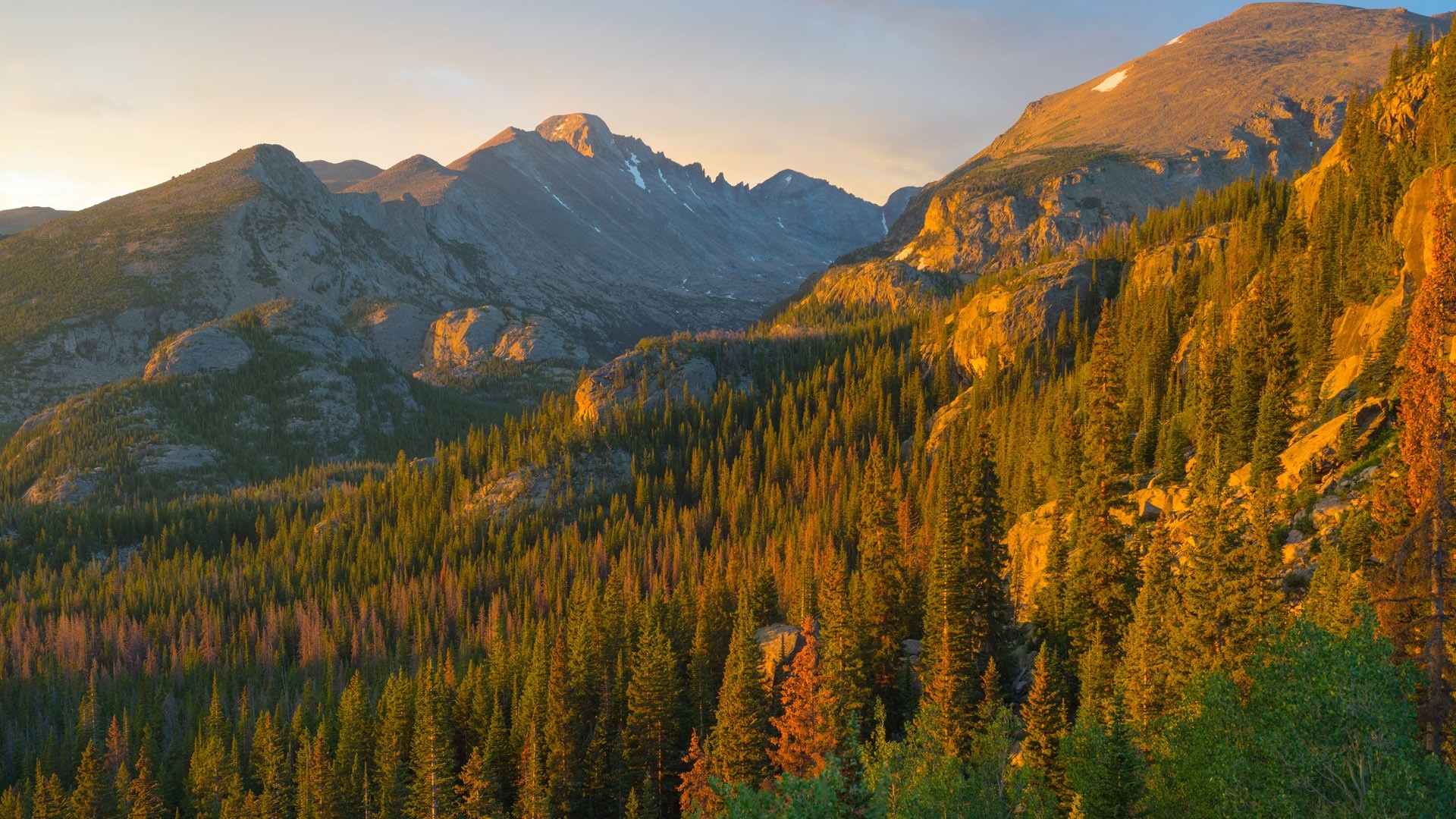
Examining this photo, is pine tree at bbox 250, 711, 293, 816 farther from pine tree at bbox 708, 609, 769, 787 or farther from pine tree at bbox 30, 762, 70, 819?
pine tree at bbox 708, 609, 769, 787

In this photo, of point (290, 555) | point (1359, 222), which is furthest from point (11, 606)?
point (1359, 222)

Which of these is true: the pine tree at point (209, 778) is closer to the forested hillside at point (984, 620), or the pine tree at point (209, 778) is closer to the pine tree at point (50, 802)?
the forested hillside at point (984, 620)

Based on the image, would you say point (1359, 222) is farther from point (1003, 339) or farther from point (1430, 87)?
point (1003, 339)

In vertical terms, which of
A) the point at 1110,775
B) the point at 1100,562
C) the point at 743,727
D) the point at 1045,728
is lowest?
the point at 743,727

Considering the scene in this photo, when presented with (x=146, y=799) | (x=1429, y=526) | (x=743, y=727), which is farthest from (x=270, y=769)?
(x=1429, y=526)

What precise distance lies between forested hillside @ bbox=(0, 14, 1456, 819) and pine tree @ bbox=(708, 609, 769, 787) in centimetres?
37

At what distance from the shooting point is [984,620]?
198 feet

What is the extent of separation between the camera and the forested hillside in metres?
29.0

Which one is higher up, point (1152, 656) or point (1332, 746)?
point (1332, 746)

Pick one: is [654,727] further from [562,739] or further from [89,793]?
[89,793]

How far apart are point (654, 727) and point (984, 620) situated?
30452 mm

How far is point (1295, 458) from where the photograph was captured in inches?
2064

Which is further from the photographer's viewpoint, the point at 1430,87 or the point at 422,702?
the point at 1430,87

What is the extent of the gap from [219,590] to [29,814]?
74270 mm
